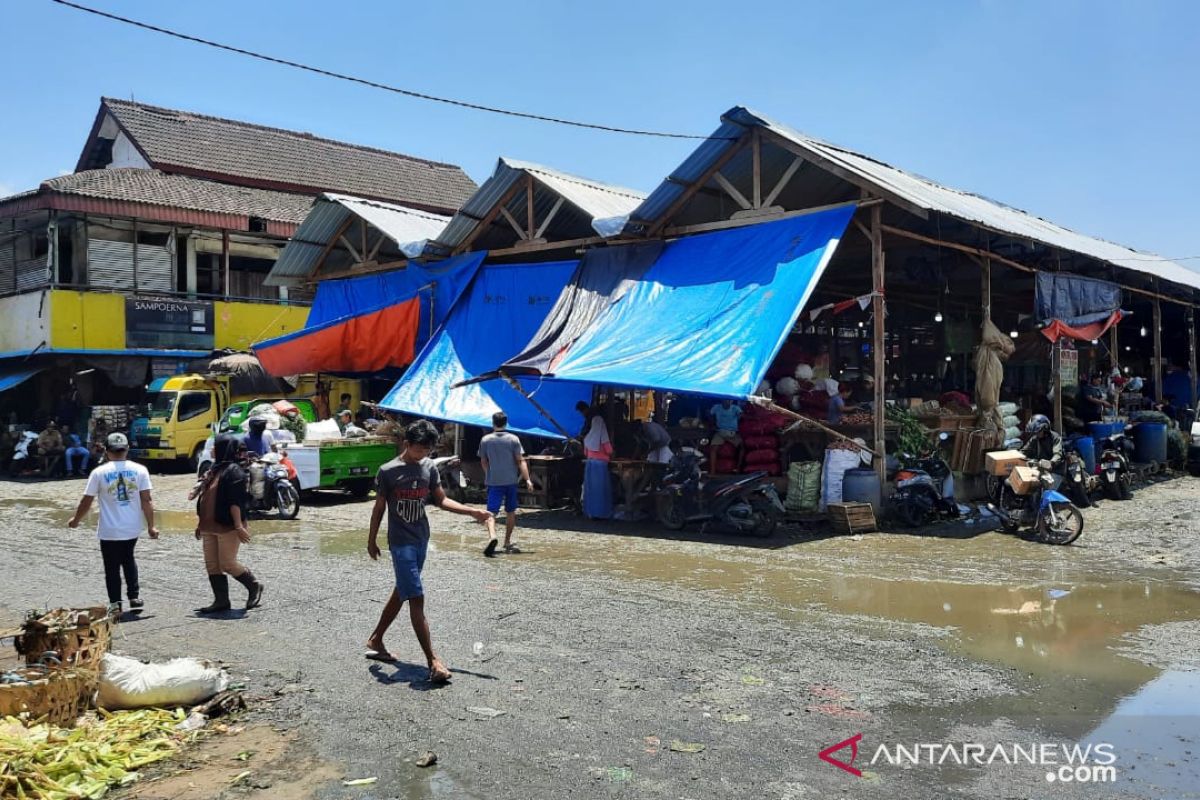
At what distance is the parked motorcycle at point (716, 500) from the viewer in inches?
449

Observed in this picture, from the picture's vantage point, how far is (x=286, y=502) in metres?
13.7

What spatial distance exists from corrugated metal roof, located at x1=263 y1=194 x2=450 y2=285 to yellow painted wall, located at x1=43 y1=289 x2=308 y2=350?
5.73 metres

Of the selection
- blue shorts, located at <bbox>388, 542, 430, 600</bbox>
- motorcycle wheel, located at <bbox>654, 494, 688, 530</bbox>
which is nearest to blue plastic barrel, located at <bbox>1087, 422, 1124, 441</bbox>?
motorcycle wheel, located at <bbox>654, 494, 688, 530</bbox>

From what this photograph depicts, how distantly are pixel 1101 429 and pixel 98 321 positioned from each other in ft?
74.0

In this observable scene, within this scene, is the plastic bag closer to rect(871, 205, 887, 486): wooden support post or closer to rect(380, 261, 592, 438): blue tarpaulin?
rect(380, 261, 592, 438): blue tarpaulin

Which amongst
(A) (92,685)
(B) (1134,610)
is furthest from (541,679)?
(B) (1134,610)

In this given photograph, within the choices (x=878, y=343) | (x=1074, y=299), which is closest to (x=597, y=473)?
(x=878, y=343)

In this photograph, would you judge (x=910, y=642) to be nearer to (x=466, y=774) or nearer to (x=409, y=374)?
(x=466, y=774)

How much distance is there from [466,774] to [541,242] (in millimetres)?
12537

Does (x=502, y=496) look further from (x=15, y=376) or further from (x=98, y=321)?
(x=15, y=376)

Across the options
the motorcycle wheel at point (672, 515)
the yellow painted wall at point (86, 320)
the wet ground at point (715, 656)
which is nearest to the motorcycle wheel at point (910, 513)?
the wet ground at point (715, 656)

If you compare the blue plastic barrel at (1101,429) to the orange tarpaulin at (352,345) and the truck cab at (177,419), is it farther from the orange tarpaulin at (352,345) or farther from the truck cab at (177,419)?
the truck cab at (177,419)

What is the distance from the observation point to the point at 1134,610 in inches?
295

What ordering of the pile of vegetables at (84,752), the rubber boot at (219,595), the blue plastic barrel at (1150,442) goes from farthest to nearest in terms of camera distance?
the blue plastic barrel at (1150,442), the rubber boot at (219,595), the pile of vegetables at (84,752)
